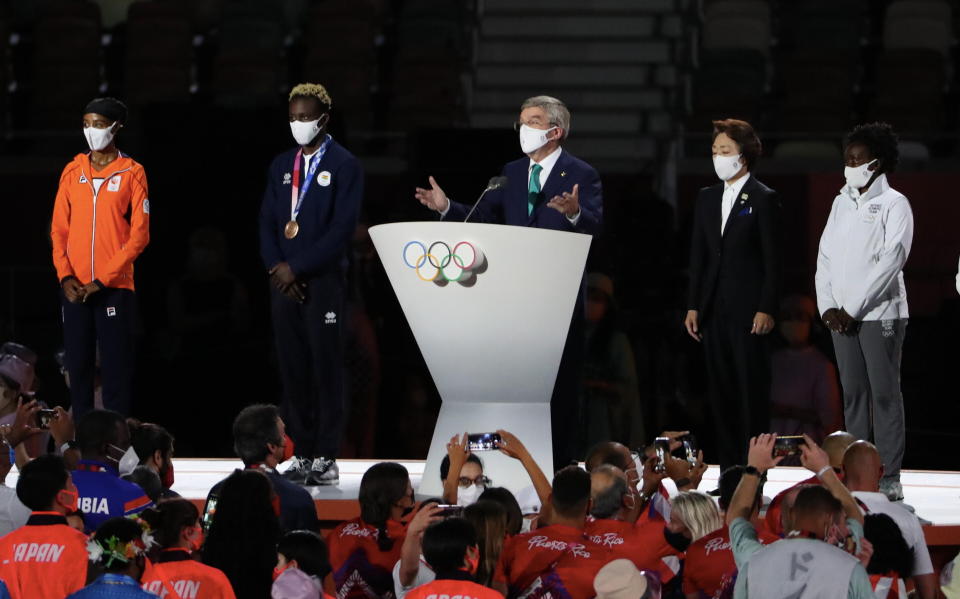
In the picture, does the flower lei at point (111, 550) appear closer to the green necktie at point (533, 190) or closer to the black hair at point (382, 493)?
the black hair at point (382, 493)

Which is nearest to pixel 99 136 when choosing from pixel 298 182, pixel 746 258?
pixel 298 182

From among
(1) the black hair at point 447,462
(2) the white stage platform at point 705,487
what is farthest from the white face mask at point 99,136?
(1) the black hair at point 447,462

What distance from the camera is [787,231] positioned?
27.8 feet

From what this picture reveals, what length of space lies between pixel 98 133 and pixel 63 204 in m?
0.32

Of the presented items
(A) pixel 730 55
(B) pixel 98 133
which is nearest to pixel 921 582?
(B) pixel 98 133

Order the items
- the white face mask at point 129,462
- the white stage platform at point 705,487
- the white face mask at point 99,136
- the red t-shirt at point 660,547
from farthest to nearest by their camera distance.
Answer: the white face mask at point 99,136 → the white stage platform at point 705,487 → the white face mask at point 129,462 → the red t-shirt at point 660,547

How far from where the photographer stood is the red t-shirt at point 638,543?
382cm

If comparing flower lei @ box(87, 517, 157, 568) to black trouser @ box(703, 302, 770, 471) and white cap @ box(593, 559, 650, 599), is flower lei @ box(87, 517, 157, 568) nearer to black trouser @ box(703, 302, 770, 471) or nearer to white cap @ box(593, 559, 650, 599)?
white cap @ box(593, 559, 650, 599)

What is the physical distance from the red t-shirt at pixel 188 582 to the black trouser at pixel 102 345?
2.12m

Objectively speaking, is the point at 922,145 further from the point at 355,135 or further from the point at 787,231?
the point at 355,135

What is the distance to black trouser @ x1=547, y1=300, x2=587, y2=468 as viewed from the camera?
200 inches

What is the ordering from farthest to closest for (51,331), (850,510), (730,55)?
(730,55), (51,331), (850,510)

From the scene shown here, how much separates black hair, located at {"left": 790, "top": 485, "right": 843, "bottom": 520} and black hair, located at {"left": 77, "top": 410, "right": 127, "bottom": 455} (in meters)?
1.85

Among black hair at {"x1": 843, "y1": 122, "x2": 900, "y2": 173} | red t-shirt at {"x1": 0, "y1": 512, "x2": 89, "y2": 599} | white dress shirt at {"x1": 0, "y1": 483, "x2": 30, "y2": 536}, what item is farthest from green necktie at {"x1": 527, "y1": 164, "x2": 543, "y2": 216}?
red t-shirt at {"x1": 0, "y1": 512, "x2": 89, "y2": 599}
